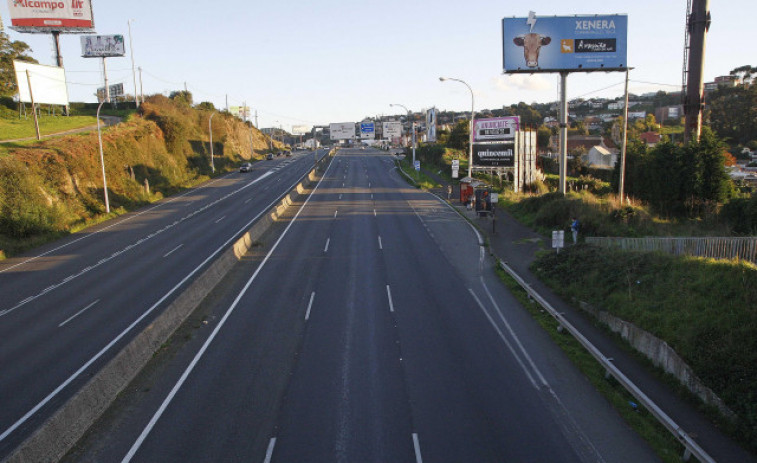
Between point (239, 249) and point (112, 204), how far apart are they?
2437cm

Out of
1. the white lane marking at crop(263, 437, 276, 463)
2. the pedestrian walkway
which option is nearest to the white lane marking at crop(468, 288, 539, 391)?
the pedestrian walkway

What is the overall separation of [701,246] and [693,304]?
766 cm

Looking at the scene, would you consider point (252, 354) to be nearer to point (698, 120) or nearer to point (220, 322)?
point (220, 322)

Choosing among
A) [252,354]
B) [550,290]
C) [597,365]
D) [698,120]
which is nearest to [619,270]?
[550,290]

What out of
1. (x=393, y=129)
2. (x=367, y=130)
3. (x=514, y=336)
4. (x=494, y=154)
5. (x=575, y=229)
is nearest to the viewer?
(x=514, y=336)

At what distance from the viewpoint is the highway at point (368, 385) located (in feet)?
33.5

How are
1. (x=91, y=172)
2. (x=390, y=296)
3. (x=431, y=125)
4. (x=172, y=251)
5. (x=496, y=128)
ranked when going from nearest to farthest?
(x=390, y=296) → (x=172, y=251) → (x=91, y=172) → (x=496, y=128) → (x=431, y=125)

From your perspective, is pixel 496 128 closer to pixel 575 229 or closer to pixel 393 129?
pixel 575 229

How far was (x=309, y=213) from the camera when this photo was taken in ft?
138

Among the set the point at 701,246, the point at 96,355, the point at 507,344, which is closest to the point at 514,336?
the point at 507,344

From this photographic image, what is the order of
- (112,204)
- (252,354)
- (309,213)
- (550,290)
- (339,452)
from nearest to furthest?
(339,452), (252,354), (550,290), (309,213), (112,204)

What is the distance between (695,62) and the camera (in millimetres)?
37500

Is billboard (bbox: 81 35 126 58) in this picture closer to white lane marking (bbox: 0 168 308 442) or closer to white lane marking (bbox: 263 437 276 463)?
white lane marking (bbox: 0 168 308 442)

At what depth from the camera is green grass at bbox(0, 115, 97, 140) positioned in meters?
53.1
